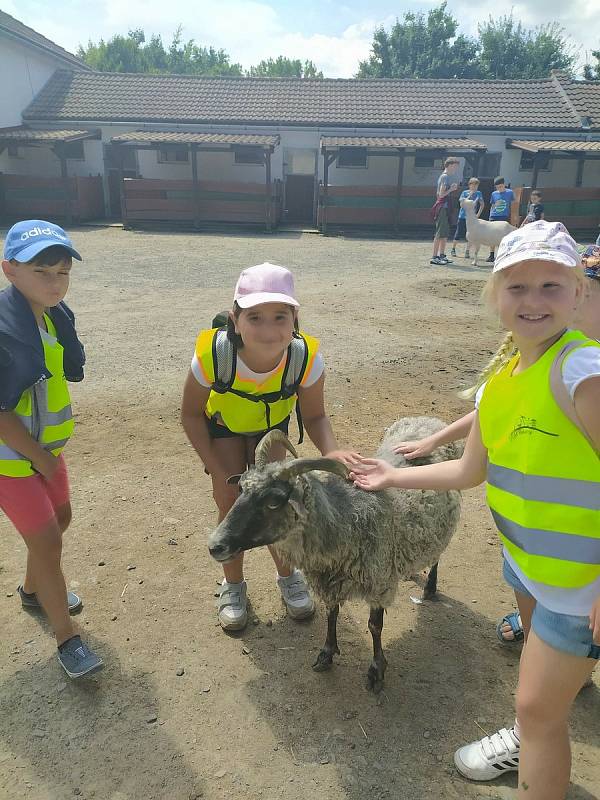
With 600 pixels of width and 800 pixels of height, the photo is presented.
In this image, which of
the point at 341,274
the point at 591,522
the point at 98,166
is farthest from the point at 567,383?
the point at 98,166

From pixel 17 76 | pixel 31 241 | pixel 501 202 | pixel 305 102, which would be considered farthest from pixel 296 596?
pixel 17 76

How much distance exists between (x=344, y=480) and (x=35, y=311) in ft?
5.17

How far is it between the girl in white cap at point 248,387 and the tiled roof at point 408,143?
18.9 m

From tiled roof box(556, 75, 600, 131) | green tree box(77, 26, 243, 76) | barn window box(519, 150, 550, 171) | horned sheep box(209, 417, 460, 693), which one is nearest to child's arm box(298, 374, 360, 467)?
horned sheep box(209, 417, 460, 693)

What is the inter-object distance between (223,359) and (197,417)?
36 centimetres

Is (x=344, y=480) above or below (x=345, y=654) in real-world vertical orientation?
above

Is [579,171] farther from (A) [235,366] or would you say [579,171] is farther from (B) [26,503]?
(B) [26,503]

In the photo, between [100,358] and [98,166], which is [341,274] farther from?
[98,166]

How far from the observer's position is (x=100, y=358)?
23.0ft

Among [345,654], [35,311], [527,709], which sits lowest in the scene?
[345,654]

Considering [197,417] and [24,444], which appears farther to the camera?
[197,417]

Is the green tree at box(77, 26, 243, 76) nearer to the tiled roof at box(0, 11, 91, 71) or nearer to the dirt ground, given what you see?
the tiled roof at box(0, 11, 91, 71)

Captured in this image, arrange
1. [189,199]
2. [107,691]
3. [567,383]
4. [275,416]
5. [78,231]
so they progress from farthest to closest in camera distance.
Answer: [189,199], [78,231], [275,416], [107,691], [567,383]

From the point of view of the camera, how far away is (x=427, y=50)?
50.9m
